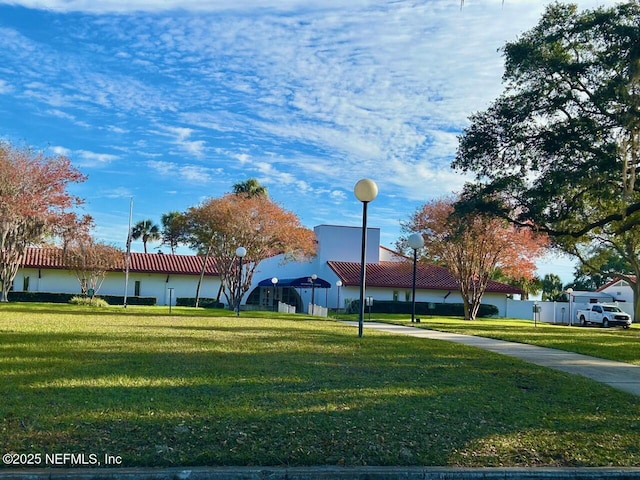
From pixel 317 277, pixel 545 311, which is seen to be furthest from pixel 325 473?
pixel 545 311

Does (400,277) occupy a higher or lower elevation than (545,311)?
higher

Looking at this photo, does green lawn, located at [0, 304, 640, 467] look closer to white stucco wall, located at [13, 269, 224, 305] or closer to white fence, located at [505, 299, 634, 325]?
white fence, located at [505, 299, 634, 325]

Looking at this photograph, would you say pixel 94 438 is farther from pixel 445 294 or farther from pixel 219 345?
pixel 445 294

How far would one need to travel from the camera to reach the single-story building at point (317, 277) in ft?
158

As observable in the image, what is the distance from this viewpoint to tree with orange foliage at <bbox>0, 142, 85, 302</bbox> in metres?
31.4

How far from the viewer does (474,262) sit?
37.2 metres

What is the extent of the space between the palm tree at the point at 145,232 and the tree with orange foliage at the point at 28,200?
3144 centimetres

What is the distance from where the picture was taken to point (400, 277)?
162ft

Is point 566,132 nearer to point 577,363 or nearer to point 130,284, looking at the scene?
point 577,363

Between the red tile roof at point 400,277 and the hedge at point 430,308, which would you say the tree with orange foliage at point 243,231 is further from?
the hedge at point 430,308

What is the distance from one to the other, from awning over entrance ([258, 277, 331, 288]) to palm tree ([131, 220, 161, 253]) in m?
22.4

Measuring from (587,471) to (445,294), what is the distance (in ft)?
149

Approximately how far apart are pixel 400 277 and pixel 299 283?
944 centimetres

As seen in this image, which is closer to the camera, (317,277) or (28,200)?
(28,200)
